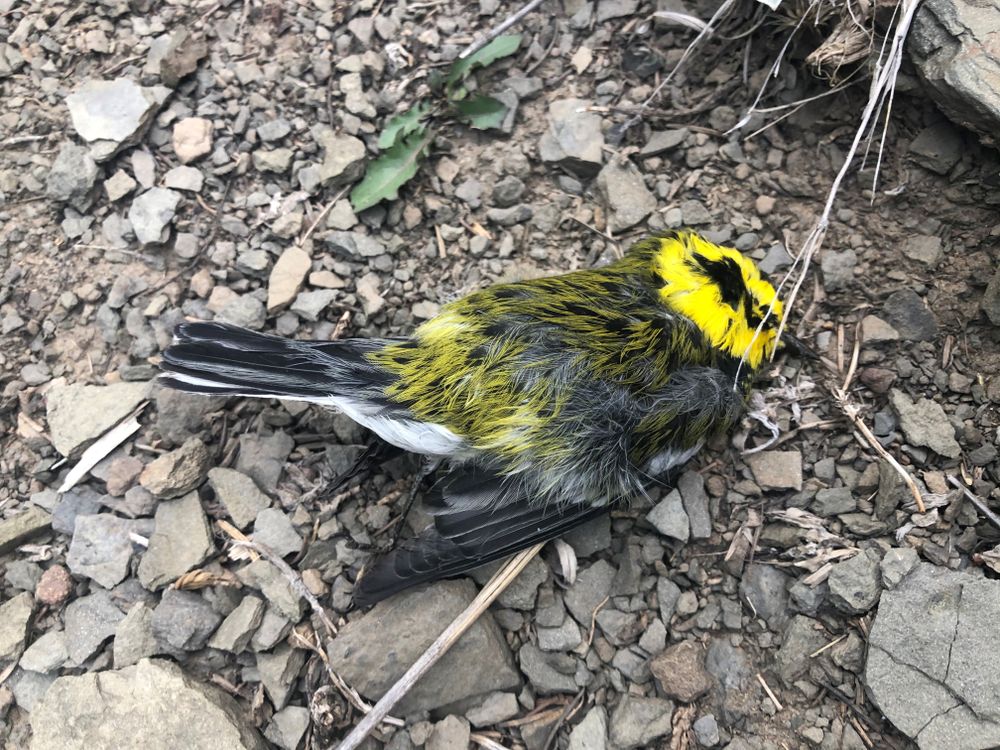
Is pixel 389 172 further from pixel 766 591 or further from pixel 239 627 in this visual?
pixel 766 591

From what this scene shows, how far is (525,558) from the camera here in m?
2.90

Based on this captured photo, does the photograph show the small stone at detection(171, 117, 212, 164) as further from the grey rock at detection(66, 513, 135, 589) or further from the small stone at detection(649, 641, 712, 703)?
the small stone at detection(649, 641, 712, 703)

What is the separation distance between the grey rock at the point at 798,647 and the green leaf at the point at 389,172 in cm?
247

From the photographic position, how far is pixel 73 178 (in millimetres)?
3404

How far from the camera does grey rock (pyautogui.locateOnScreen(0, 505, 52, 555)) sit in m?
2.94

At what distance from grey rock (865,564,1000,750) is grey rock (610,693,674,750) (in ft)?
2.33

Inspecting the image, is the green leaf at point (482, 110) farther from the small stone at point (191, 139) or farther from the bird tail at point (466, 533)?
the bird tail at point (466, 533)

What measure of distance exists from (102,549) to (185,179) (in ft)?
5.55

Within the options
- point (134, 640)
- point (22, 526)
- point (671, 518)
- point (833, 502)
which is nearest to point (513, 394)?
point (671, 518)

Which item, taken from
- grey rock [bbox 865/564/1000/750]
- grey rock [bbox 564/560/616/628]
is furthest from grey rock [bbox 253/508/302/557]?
grey rock [bbox 865/564/1000/750]

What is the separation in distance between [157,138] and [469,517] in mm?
2382

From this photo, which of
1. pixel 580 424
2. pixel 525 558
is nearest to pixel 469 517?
pixel 525 558

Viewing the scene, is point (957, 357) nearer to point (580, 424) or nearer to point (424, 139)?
point (580, 424)

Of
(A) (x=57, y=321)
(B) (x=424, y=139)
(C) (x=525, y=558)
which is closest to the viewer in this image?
(C) (x=525, y=558)
